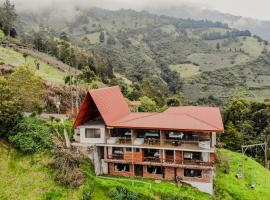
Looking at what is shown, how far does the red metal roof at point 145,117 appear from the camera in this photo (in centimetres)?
3684

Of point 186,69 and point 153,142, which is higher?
point 186,69

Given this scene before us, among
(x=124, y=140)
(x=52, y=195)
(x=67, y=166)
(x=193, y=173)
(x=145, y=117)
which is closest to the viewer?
(x=52, y=195)

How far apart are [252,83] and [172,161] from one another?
105 metres

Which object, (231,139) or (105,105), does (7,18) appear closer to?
(231,139)

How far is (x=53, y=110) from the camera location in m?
51.8

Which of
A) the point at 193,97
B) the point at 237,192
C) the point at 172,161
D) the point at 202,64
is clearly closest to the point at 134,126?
the point at 172,161

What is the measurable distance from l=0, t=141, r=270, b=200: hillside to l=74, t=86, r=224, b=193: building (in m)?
1.72

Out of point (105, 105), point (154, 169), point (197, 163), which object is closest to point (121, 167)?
point (154, 169)

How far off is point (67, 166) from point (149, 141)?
8.71m

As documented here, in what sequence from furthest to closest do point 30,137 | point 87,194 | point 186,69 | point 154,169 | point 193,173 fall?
point 186,69
point 154,169
point 30,137
point 193,173
point 87,194

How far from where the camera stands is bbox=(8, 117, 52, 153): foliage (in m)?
38.6

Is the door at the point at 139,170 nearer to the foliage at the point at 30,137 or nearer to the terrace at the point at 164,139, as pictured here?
the terrace at the point at 164,139

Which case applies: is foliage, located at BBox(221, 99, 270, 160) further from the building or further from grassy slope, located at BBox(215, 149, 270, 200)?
the building

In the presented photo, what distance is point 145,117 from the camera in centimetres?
4078
